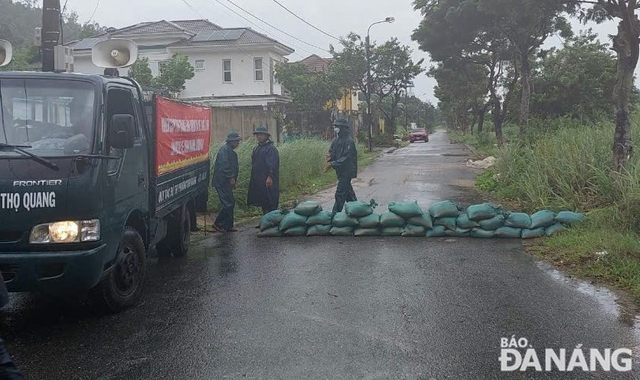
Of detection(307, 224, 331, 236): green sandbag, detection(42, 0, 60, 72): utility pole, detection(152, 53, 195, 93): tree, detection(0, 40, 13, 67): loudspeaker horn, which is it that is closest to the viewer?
detection(0, 40, 13, 67): loudspeaker horn

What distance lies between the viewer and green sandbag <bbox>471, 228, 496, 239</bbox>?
9.07m

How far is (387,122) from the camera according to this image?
169ft

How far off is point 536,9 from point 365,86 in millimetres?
28933

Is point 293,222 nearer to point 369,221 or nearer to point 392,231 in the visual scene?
point 369,221

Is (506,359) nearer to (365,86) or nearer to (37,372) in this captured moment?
(37,372)

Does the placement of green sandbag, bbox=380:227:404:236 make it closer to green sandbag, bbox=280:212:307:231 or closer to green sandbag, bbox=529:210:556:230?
green sandbag, bbox=280:212:307:231

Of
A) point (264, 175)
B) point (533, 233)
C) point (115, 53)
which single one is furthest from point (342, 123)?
point (115, 53)

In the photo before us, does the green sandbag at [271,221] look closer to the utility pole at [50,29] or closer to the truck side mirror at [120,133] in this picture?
the utility pole at [50,29]

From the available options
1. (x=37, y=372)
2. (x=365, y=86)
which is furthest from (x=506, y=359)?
(x=365, y=86)

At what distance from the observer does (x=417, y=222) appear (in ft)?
30.5

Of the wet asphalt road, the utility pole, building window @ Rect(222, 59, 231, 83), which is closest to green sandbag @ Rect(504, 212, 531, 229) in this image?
the wet asphalt road

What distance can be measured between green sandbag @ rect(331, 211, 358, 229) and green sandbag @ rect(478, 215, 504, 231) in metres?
1.88

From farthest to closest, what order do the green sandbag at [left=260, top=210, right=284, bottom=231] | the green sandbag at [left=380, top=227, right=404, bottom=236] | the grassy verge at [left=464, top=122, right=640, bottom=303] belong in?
the green sandbag at [left=260, top=210, right=284, bottom=231]
the green sandbag at [left=380, top=227, right=404, bottom=236]
the grassy verge at [left=464, top=122, right=640, bottom=303]

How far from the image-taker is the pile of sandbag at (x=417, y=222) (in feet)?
29.7
